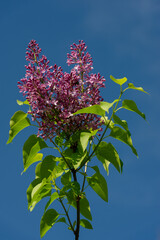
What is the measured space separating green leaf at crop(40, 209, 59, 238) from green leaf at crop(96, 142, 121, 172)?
0.60 m

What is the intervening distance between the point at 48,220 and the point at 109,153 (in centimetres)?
72

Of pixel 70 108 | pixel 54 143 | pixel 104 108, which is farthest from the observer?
pixel 54 143

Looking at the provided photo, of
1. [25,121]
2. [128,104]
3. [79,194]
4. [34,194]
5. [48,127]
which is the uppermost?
[25,121]

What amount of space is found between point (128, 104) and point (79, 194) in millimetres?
705

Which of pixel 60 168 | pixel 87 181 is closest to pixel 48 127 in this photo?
pixel 60 168

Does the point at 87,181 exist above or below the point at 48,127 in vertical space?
below

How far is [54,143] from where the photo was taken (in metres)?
2.22

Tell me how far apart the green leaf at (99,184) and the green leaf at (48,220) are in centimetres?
37

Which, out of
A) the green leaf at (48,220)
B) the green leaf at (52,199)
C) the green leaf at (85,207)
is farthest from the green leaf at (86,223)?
the green leaf at (52,199)

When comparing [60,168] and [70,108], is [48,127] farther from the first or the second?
[60,168]

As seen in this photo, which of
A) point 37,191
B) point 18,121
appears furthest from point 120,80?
point 37,191

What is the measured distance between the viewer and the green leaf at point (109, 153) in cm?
208

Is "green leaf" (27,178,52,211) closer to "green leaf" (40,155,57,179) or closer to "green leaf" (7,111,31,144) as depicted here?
"green leaf" (40,155,57,179)

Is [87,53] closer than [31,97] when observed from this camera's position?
No
